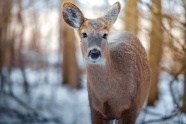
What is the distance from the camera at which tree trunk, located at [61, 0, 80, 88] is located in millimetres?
17016

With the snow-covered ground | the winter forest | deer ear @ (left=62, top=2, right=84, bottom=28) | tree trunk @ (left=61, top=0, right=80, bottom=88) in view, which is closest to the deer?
deer ear @ (left=62, top=2, right=84, bottom=28)

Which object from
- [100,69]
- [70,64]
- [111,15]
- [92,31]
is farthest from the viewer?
[70,64]

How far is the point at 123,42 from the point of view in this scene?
21.0ft

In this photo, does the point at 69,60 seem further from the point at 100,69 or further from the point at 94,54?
the point at 94,54

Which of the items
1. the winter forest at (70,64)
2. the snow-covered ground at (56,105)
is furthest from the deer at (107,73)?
the snow-covered ground at (56,105)

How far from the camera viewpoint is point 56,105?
46.1 feet

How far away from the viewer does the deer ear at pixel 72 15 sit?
5.92 meters

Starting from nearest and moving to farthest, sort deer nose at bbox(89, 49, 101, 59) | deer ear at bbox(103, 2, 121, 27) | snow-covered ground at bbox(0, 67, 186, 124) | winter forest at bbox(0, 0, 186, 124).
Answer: deer nose at bbox(89, 49, 101, 59) < deer ear at bbox(103, 2, 121, 27) < winter forest at bbox(0, 0, 186, 124) < snow-covered ground at bbox(0, 67, 186, 124)

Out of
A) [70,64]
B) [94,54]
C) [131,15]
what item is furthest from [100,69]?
[70,64]

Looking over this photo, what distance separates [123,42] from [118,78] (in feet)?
2.17

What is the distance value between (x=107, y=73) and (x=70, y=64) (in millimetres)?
11650

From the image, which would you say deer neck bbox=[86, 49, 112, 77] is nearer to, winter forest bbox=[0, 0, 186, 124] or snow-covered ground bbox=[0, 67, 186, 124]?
winter forest bbox=[0, 0, 186, 124]

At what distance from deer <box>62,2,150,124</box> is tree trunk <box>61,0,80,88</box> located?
10.7 meters

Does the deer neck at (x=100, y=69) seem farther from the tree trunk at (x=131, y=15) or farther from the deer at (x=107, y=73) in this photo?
the tree trunk at (x=131, y=15)
